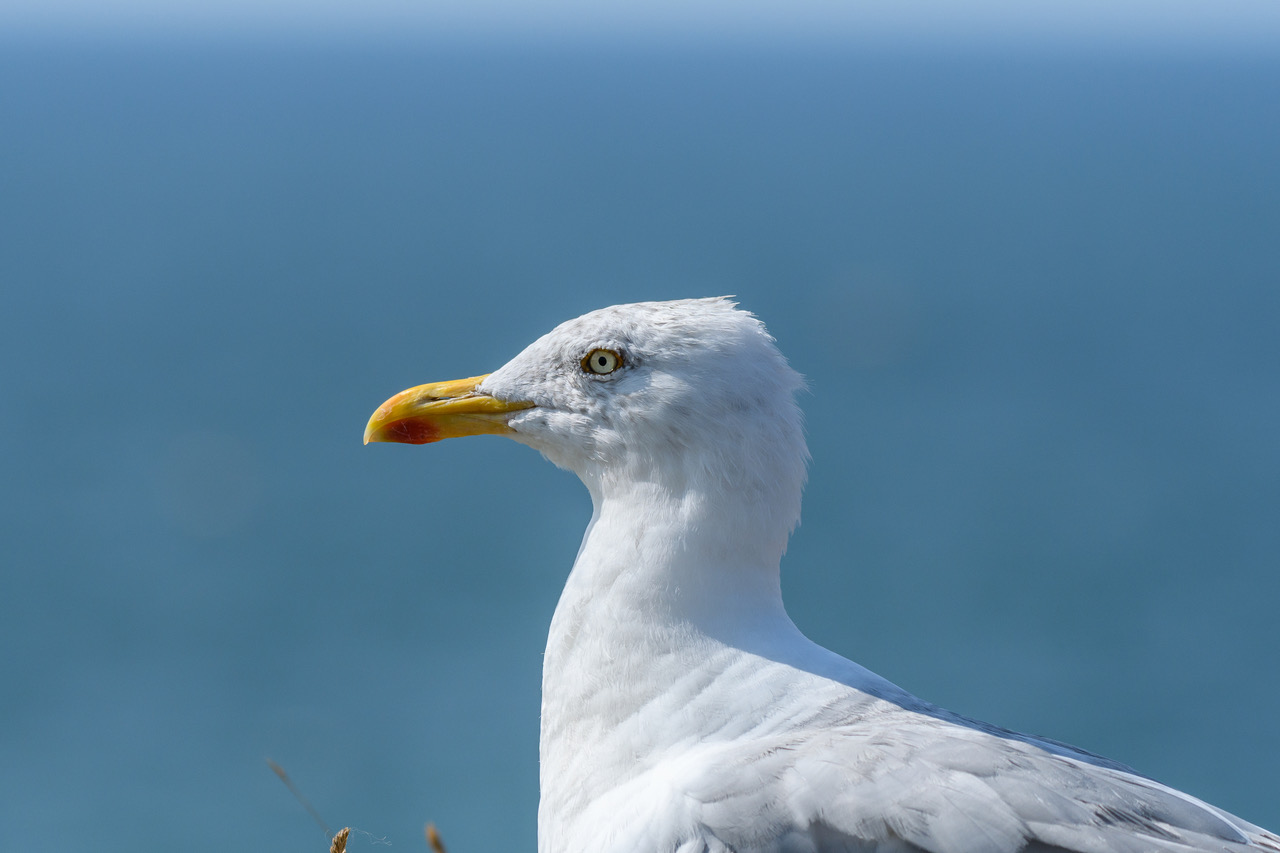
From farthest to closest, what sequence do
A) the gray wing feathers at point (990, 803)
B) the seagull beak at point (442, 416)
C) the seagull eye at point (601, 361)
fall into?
1. the seagull beak at point (442, 416)
2. the seagull eye at point (601, 361)
3. the gray wing feathers at point (990, 803)

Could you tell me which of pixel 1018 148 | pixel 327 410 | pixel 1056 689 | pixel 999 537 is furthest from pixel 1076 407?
pixel 1018 148

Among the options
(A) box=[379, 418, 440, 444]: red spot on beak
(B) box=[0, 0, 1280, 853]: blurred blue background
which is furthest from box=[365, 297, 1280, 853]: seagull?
(B) box=[0, 0, 1280, 853]: blurred blue background

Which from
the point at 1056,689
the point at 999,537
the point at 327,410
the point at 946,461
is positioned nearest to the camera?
the point at 1056,689

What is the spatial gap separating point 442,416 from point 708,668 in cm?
107

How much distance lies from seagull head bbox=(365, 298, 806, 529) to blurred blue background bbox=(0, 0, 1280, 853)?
1224 inches

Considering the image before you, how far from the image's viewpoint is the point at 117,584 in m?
62.4

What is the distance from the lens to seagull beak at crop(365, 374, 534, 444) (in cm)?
339

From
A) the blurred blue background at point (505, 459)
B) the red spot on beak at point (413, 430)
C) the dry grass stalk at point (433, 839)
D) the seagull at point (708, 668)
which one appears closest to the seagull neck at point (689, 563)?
the seagull at point (708, 668)

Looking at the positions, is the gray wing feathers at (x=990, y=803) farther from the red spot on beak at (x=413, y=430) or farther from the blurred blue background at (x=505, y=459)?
the blurred blue background at (x=505, y=459)

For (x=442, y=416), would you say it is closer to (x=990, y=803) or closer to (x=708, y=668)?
(x=708, y=668)

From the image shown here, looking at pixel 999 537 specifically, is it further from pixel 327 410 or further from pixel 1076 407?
pixel 327 410

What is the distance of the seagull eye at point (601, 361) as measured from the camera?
3207 mm

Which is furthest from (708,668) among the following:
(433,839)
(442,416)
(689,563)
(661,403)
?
(433,839)

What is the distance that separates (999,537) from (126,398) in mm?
57540
